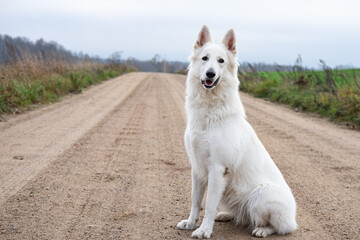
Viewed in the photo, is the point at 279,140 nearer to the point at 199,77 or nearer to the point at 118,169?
the point at 118,169

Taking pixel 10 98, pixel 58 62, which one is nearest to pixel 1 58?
pixel 10 98

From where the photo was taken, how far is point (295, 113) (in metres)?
13.4

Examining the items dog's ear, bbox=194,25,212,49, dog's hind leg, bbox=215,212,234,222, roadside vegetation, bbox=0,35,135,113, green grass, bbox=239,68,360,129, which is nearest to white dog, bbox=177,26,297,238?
dog's ear, bbox=194,25,212,49

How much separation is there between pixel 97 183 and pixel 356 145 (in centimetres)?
607

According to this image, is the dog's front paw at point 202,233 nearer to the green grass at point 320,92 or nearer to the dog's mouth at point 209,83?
the dog's mouth at point 209,83

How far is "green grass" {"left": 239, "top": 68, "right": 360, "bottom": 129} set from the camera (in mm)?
11841

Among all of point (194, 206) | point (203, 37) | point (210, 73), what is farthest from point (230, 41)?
point (194, 206)

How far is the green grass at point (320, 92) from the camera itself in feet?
38.8

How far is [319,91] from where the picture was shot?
1481 cm

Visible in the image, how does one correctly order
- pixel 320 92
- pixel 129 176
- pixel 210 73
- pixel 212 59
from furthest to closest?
pixel 320 92, pixel 129 176, pixel 212 59, pixel 210 73

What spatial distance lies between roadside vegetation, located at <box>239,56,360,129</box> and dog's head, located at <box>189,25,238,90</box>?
791 cm

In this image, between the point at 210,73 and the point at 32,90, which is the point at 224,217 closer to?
the point at 210,73

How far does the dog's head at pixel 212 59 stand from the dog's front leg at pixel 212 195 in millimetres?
937

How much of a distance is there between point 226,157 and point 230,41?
139 centimetres
